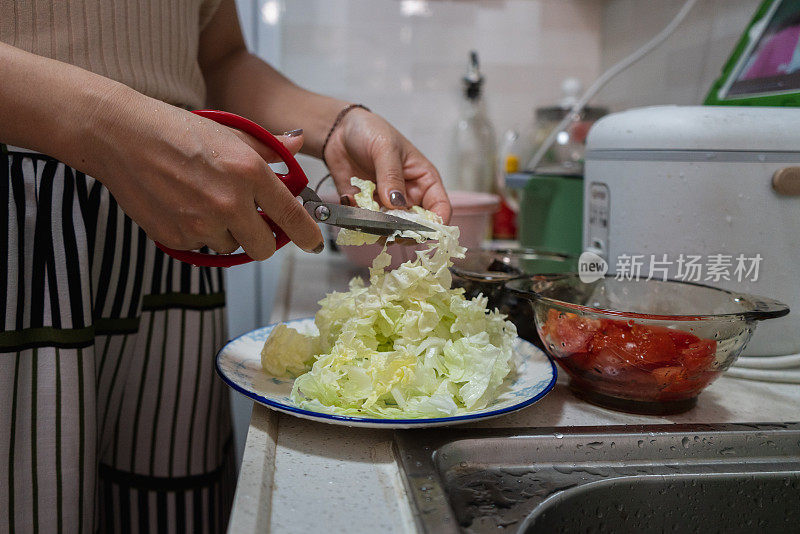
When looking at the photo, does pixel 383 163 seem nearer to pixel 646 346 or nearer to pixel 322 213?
pixel 322 213

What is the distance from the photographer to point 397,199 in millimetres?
870

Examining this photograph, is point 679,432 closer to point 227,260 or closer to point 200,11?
point 227,260

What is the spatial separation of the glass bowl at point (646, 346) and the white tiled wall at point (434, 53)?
3.92 feet

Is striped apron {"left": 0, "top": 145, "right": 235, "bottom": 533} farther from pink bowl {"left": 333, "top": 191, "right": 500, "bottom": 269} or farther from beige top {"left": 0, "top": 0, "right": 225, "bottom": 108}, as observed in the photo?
pink bowl {"left": 333, "top": 191, "right": 500, "bottom": 269}

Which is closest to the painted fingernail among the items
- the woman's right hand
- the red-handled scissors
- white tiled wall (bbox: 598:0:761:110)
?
the red-handled scissors

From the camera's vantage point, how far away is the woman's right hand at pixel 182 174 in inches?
23.8

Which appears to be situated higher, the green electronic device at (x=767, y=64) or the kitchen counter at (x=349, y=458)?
the green electronic device at (x=767, y=64)

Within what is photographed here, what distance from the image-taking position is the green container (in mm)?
1277

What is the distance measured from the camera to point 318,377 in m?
0.67

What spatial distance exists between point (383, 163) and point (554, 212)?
55cm

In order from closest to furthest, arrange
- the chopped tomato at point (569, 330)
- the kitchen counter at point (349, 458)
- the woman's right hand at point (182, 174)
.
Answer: the kitchen counter at point (349, 458), the woman's right hand at point (182, 174), the chopped tomato at point (569, 330)

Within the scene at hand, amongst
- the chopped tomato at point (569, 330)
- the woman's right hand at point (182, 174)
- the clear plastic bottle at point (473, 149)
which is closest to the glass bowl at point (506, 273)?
the chopped tomato at point (569, 330)

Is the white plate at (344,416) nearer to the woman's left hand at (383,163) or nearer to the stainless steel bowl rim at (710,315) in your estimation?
the stainless steel bowl rim at (710,315)

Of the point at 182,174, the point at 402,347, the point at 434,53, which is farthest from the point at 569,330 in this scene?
the point at 434,53
